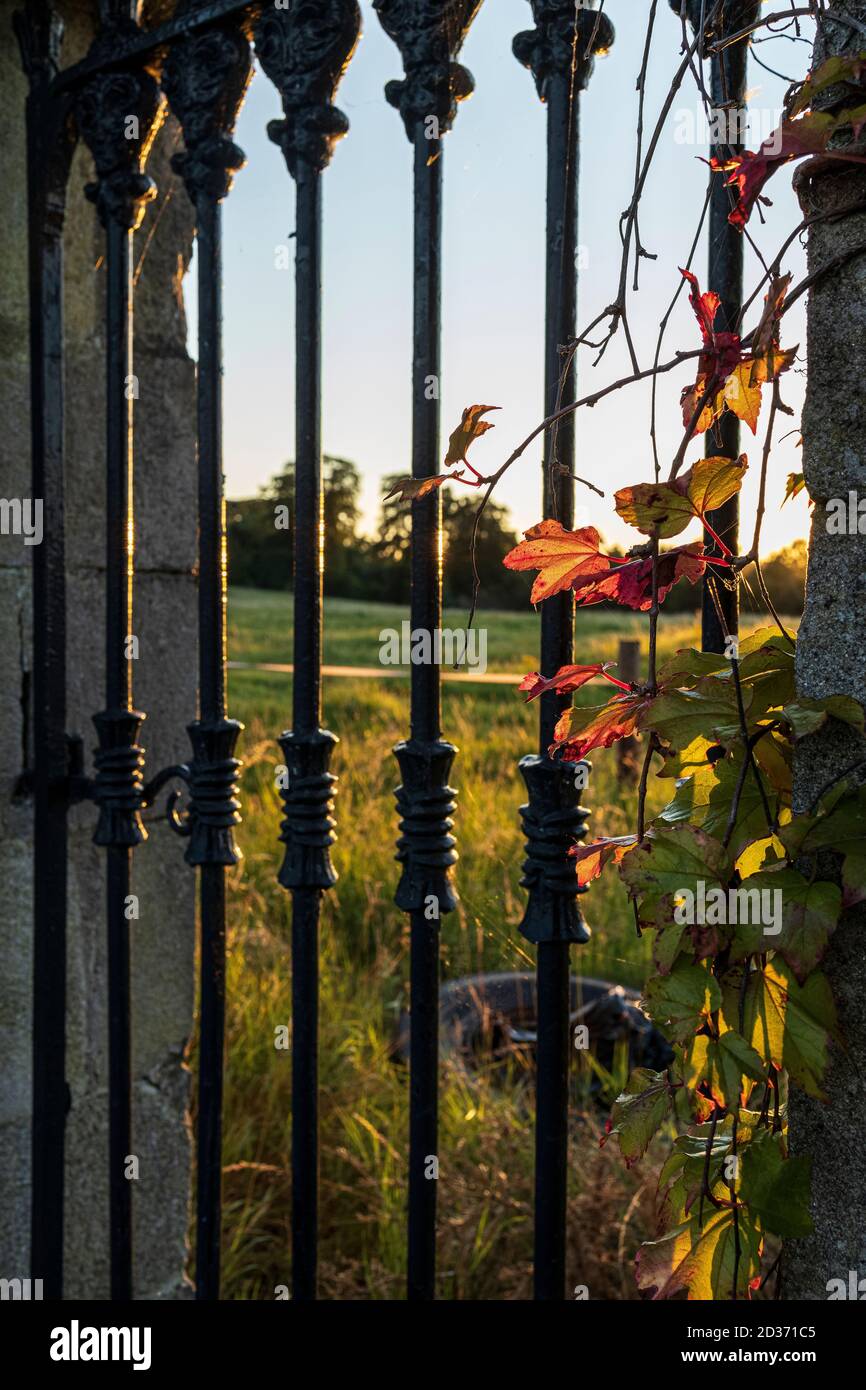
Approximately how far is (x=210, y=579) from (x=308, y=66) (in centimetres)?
65

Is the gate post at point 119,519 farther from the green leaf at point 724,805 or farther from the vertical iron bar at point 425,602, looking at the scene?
the green leaf at point 724,805

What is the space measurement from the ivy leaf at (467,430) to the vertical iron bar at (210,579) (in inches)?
24.6

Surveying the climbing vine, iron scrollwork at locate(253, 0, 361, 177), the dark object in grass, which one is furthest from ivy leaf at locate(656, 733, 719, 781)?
the dark object in grass

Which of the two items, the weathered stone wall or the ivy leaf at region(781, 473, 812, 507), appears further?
the weathered stone wall

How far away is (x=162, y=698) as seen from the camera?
2107 millimetres

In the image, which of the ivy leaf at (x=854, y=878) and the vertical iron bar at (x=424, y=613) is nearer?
the ivy leaf at (x=854, y=878)

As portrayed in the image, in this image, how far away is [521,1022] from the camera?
372cm

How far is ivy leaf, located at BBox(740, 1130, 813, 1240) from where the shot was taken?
0.92 meters

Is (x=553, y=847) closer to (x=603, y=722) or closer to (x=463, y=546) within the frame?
(x=603, y=722)

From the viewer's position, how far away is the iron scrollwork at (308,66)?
4.42ft

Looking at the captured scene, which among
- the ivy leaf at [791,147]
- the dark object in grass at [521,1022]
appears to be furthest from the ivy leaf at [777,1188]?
the dark object in grass at [521,1022]

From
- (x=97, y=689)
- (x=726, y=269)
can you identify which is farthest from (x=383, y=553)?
(x=726, y=269)

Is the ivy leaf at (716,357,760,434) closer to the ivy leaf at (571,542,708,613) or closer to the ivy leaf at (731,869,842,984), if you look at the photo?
the ivy leaf at (571,542,708,613)
